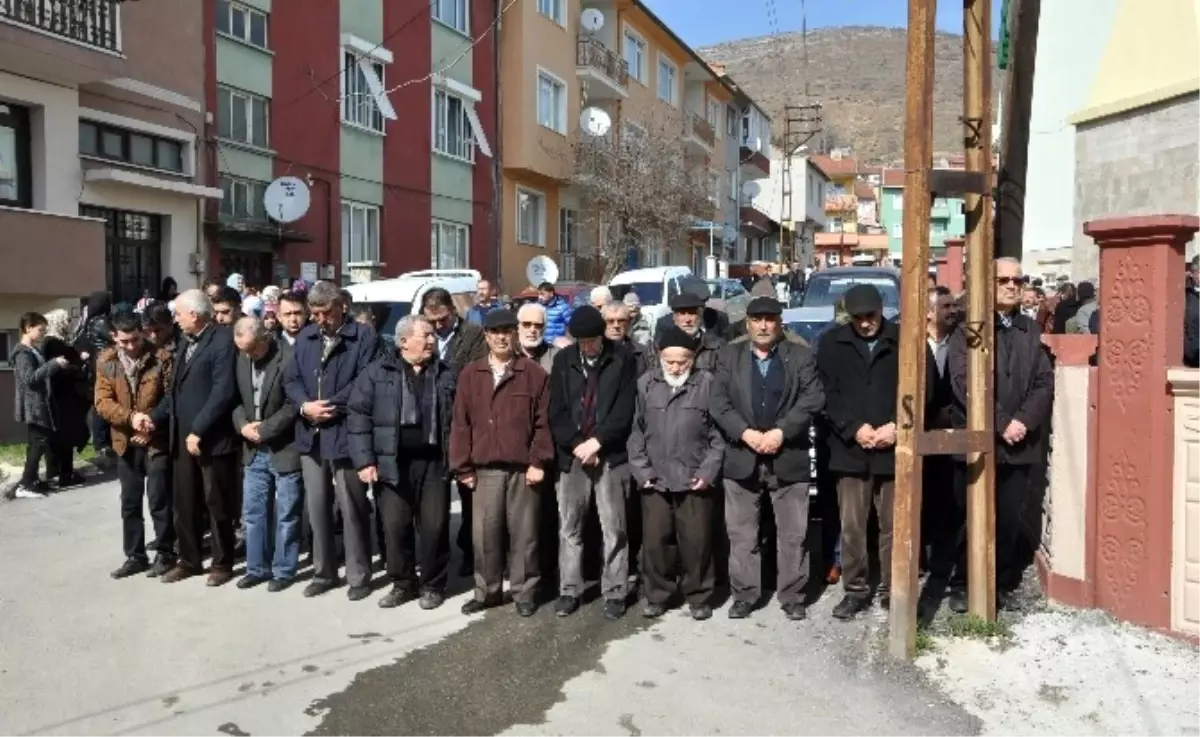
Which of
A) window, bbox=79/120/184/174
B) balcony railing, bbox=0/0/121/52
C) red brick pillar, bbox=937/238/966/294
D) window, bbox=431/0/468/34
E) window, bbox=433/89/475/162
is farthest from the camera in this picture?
window, bbox=433/89/475/162

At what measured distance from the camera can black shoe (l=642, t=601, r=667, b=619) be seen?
245 inches

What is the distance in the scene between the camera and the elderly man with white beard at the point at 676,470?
6.14 m

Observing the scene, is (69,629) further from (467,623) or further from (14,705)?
(467,623)

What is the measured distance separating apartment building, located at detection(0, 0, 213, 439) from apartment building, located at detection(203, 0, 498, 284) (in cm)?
91

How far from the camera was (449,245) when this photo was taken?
26.3 meters

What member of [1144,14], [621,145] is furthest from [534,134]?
[1144,14]

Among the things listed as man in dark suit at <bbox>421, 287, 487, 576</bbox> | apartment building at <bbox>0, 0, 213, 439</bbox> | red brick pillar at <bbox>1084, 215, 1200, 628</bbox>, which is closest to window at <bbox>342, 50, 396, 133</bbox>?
A: apartment building at <bbox>0, 0, 213, 439</bbox>

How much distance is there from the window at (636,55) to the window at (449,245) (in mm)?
10843

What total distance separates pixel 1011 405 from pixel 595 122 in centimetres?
2505

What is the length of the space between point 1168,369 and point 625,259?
88.7 ft

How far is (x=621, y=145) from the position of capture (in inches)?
1184

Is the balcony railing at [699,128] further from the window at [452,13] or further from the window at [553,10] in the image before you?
the window at [452,13]

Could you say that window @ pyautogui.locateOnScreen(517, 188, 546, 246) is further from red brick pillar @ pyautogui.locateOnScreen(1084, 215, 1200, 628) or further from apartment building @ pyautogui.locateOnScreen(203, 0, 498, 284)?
red brick pillar @ pyautogui.locateOnScreen(1084, 215, 1200, 628)

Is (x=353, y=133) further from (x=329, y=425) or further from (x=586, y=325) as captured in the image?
(x=586, y=325)
